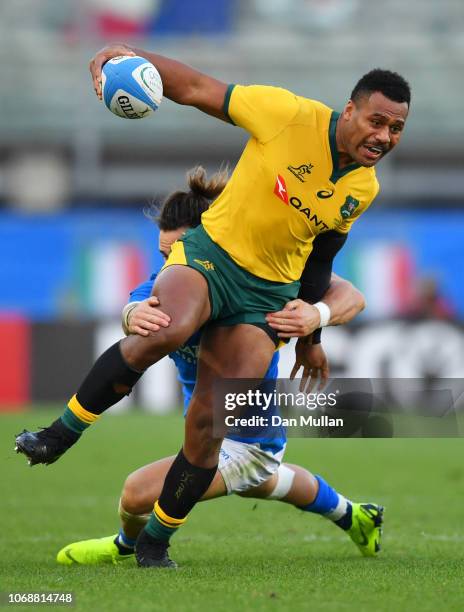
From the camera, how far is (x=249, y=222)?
5.54 meters

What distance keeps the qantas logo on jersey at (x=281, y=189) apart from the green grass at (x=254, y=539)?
1.70 metres

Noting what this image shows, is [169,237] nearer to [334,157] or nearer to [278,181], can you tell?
[278,181]

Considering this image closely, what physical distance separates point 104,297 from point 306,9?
24.0ft

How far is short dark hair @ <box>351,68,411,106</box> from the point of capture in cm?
541

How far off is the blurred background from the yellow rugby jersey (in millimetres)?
11700

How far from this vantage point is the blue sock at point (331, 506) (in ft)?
20.8

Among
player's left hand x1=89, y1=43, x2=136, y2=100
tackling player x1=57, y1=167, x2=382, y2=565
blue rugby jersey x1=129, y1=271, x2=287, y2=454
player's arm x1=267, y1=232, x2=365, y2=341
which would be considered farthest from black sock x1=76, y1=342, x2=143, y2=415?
player's left hand x1=89, y1=43, x2=136, y2=100

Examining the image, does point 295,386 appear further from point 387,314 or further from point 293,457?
point 387,314

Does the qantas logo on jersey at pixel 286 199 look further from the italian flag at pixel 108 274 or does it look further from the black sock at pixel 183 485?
the italian flag at pixel 108 274

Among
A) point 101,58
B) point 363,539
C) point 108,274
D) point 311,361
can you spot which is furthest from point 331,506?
point 108,274

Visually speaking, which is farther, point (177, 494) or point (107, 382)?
point (177, 494)

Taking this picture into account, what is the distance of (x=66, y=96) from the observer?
71.5ft

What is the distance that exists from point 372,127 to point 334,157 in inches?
9.7

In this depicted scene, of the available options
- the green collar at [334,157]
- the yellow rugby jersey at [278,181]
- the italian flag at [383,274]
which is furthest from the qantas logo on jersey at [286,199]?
the italian flag at [383,274]
